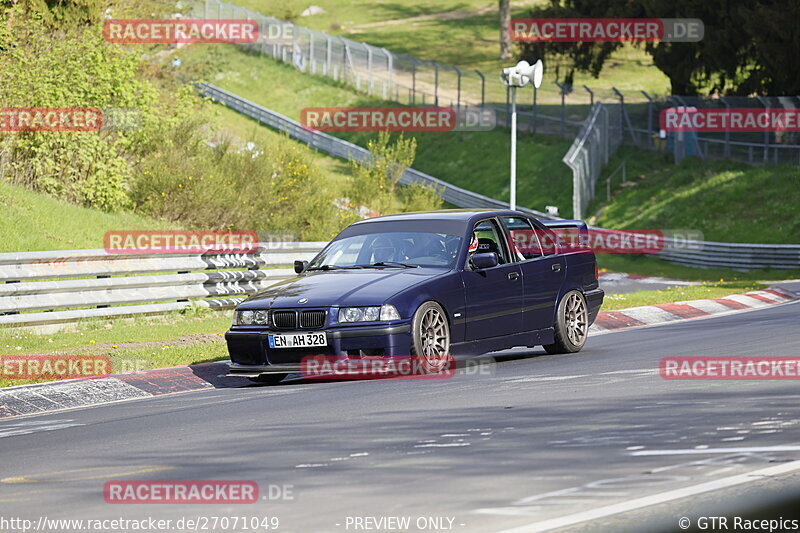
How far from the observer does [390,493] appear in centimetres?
635

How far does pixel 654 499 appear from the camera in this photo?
592 cm

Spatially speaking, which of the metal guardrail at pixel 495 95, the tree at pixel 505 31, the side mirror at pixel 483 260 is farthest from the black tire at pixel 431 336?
the tree at pixel 505 31

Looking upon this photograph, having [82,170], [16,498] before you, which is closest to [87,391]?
[16,498]

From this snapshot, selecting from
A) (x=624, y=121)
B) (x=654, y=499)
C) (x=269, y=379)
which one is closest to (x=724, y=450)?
(x=654, y=499)

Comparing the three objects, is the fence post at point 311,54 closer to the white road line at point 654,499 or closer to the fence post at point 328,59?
the fence post at point 328,59

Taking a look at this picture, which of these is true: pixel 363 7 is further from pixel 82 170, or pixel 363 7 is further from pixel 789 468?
pixel 789 468

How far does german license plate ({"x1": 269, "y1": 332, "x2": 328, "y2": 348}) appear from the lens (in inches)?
455

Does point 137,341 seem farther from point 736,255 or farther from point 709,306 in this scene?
point 736,255

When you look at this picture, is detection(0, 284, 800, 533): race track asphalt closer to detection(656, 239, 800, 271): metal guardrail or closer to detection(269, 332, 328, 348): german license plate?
detection(269, 332, 328, 348): german license plate

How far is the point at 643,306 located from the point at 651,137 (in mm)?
30975

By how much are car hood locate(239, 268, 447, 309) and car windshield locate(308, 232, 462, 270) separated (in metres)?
0.24

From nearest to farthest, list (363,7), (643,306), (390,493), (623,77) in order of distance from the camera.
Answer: (390,493) → (643,306) → (623,77) → (363,7)

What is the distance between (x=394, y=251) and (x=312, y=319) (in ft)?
5.39

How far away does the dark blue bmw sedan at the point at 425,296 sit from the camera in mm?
11578
